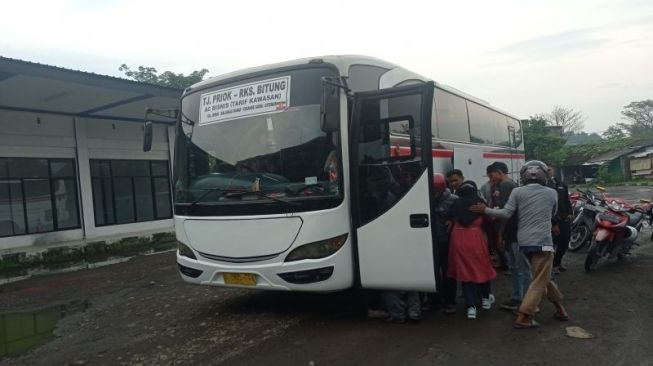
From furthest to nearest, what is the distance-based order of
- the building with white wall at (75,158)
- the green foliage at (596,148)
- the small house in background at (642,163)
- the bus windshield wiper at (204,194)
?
the green foliage at (596,148) < the small house in background at (642,163) < the building with white wall at (75,158) < the bus windshield wiper at (204,194)

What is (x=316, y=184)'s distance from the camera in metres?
5.34

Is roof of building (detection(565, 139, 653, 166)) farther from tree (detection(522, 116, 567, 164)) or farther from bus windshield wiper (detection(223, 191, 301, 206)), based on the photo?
bus windshield wiper (detection(223, 191, 301, 206))

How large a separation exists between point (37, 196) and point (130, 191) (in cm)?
369

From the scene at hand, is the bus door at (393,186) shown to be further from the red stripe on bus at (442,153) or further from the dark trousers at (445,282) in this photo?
the red stripe on bus at (442,153)

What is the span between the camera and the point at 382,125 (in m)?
5.41

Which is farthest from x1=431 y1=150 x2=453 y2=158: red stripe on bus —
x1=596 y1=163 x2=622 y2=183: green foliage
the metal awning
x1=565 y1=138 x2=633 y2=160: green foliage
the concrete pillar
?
x1=565 y1=138 x2=633 y2=160: green foliage

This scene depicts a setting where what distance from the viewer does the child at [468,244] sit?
211 inches

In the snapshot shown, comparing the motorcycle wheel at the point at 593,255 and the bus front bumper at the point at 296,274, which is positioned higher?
the bus front bumper at the point at 296,274

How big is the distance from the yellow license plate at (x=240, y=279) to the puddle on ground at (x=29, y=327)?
2.36m

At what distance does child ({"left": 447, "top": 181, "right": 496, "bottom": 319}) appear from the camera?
536cm

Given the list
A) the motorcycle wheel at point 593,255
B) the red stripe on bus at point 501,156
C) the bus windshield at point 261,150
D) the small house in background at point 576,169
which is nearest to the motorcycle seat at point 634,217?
the motorcycle wheel at point 593,255

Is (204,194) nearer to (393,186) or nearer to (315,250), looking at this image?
(315,250)

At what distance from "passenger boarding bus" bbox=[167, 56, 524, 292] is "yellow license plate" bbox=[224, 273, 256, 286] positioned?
1 cm

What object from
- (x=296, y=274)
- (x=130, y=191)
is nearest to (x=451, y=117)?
(x=296, y=274)
